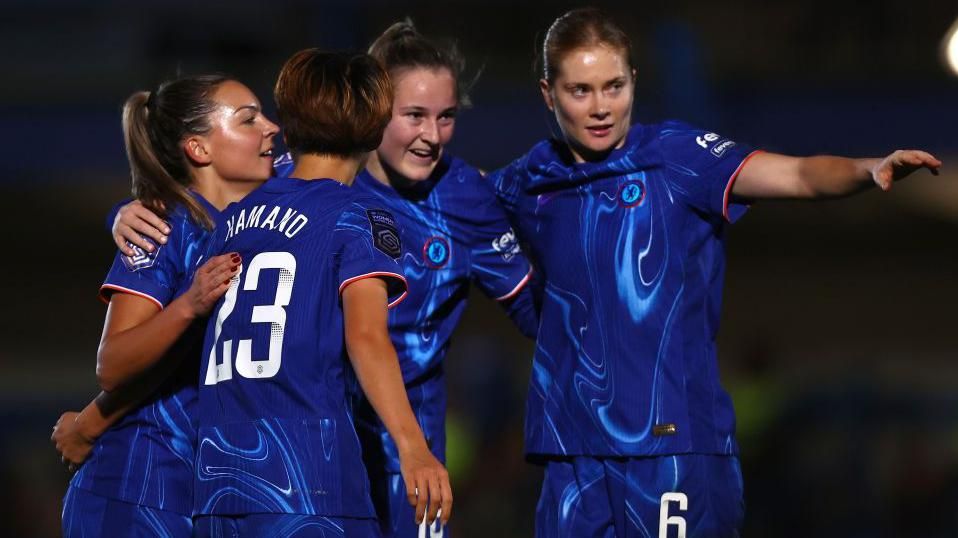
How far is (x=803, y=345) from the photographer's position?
49.8 ft

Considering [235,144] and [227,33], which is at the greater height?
[227,33]

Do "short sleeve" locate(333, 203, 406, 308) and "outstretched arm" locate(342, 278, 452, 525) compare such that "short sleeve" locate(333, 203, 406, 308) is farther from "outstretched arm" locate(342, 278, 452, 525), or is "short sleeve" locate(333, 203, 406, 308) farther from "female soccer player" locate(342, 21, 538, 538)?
"female soccer player" locate(342, 21, 538, 538)

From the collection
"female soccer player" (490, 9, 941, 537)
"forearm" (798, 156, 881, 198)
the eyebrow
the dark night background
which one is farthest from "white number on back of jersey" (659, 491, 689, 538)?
the dark night background

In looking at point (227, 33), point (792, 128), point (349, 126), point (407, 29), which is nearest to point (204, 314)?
point (349, 126)

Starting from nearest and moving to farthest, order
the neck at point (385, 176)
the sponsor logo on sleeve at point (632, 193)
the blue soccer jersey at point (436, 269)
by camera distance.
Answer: the sponsor logo on sleeve at point (632, 193)
the blue soccer jersey at point (436, 269)
the neck at point (385, 176)

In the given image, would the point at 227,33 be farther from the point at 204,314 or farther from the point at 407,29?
the point at 204,314

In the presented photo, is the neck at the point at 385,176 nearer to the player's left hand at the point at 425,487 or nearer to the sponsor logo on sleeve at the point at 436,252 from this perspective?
the sponsor logo on sleeve at the point at 436,252

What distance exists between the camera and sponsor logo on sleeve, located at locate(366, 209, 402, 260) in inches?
118

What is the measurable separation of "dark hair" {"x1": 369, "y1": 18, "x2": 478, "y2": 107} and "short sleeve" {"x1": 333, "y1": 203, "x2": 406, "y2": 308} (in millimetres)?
1079

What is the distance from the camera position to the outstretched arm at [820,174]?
10.0 ft

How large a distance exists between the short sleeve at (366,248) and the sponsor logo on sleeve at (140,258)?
1.84 feet

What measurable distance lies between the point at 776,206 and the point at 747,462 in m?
6.52

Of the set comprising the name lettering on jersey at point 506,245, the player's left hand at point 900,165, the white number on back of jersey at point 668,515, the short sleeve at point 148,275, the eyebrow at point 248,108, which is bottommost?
the white number on back of jersey at point 668,515

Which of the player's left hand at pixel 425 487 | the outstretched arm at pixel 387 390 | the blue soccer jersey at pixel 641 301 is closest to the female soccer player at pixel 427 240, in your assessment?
the blue soccer jersey at pixel 641 301
